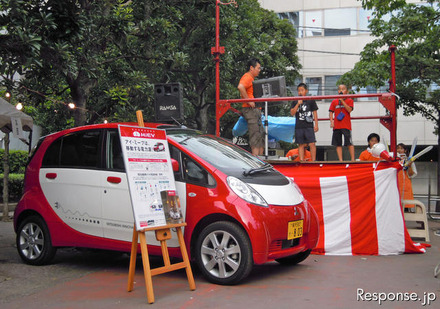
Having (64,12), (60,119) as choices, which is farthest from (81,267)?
(60,119)

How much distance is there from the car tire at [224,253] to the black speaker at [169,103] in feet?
17.2

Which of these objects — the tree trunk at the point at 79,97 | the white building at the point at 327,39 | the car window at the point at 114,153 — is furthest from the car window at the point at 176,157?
the white building at the point at 327,39

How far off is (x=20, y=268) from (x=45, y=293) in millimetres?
1477

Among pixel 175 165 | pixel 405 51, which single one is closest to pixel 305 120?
pixel 175 165

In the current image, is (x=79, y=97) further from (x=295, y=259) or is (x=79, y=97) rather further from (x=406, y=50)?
(x=406, y=50)

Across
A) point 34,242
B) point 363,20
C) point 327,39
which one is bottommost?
point 34,242

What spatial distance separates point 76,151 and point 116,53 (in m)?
7.60

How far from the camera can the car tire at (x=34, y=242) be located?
7047 mm

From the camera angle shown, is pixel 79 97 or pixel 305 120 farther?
pixel 79 97

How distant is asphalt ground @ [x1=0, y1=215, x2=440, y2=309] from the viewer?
5230 mm

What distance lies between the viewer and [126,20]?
11906 millimetres

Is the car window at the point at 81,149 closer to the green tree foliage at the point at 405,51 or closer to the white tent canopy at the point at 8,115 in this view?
the white tent canopy at the point at 8,115

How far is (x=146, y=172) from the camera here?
18.4ft

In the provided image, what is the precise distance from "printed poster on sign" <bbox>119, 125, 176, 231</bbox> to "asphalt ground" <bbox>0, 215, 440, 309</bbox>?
904mm
